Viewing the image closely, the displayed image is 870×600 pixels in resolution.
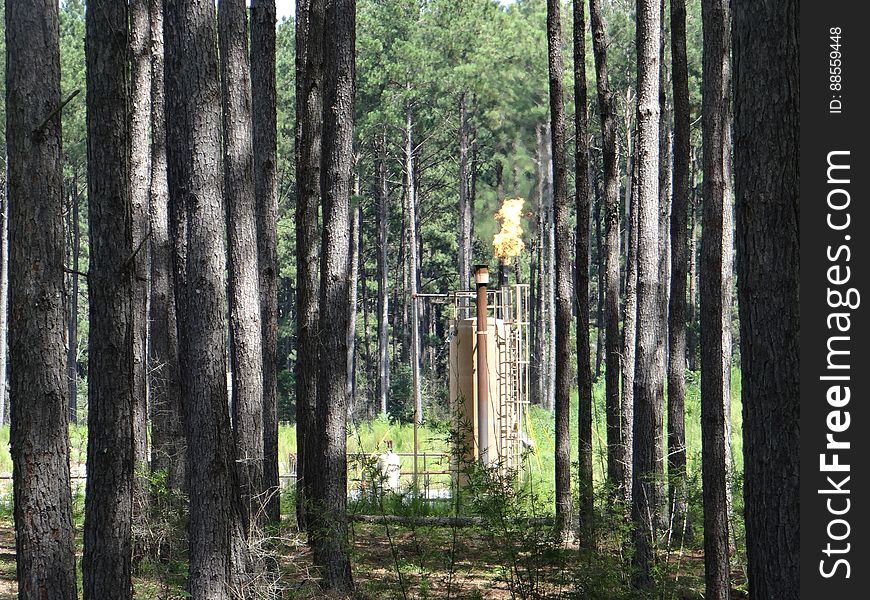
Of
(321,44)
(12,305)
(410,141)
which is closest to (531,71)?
(410,141)

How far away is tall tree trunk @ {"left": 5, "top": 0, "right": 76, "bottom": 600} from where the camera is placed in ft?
20.0

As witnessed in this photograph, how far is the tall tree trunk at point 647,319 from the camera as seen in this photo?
24.7 ft

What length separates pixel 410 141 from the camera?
36.3 metres

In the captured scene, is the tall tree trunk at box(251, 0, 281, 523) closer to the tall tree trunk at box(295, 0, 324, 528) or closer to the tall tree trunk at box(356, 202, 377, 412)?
the tall tree trunk at box(295, 0, 324, 528)

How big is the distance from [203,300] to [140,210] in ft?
9.81

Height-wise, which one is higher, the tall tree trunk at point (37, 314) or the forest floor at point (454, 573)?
the tall tree trunk at point (37, 314)

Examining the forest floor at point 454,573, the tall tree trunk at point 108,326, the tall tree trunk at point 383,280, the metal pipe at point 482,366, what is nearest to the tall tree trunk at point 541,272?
the tall tree trunk at point 383,280

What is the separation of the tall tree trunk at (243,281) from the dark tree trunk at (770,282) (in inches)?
193

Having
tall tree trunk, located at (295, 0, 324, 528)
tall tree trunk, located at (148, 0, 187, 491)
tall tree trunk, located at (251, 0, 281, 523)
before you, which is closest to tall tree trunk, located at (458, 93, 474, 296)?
tall tree trunk, located at (251, 0, 281, 523)

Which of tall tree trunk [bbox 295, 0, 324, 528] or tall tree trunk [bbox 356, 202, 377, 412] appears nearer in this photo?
tall tree trunk [bbox 295, 0, 324, 528]

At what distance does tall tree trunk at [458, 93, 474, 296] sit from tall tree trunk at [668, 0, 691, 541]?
22583 mm

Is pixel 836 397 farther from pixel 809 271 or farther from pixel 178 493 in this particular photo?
pixel 178 493

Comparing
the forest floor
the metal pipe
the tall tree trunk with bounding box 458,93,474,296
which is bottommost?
the forest floor

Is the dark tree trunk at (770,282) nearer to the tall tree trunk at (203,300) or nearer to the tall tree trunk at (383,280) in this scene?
the tall tree trunk at (203,300)
